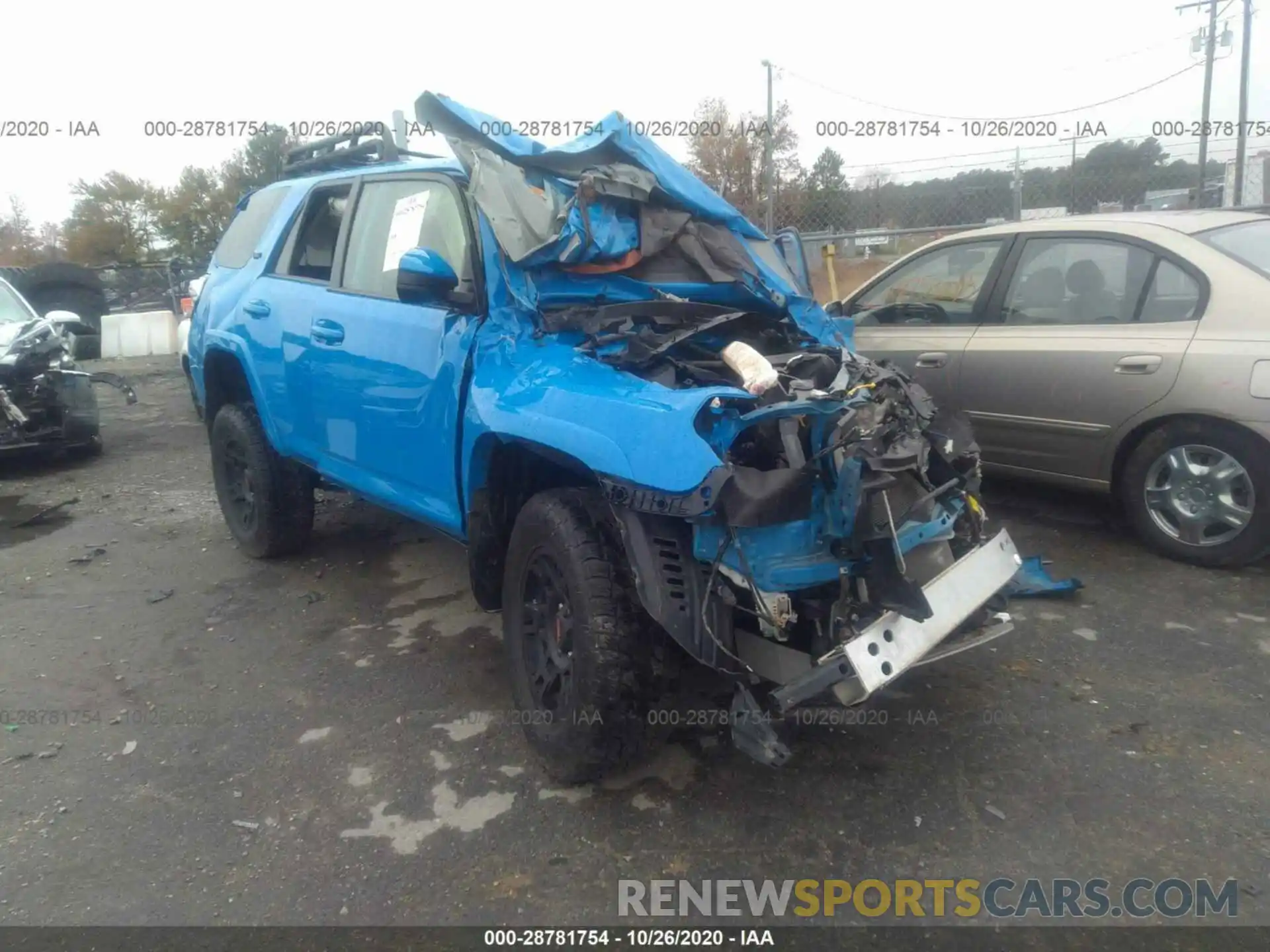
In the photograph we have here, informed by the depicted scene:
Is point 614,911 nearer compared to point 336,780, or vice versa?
point 614,911

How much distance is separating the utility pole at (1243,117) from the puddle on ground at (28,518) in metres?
9.37

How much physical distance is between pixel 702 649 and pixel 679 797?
2.03 feet

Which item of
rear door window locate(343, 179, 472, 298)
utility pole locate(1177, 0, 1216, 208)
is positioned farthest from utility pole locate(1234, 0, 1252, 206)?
rear door window locate(343, 179, 472, 298)

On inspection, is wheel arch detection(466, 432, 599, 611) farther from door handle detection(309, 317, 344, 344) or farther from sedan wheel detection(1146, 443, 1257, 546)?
sedan wheel detection(1146, 443, 1257, 546)

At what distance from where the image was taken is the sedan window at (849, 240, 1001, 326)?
530cm

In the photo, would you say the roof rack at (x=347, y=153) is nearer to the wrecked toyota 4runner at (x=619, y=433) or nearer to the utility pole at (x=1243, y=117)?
the wrecked toyota 4runner at (x=619, y=433)

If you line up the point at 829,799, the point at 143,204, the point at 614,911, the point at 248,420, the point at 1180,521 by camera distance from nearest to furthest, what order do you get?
the point at 614,911 → the point at 829,799 → the point at 1180,521 → the point at 248,420 → the point at 143,204

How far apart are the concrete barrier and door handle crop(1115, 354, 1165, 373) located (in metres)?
17.0

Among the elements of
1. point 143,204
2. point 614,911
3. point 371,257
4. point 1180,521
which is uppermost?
point 143,204

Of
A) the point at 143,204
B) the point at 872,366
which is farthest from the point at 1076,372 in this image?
the point at 143,204

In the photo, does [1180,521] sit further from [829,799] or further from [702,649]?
[702,649]

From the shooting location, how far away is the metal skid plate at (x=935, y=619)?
245 centimetres

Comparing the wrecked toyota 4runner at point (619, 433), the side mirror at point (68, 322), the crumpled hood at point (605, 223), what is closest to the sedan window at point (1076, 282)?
the wrecked toyota 4runner at point (619, 433)

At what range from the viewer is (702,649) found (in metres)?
2.59
